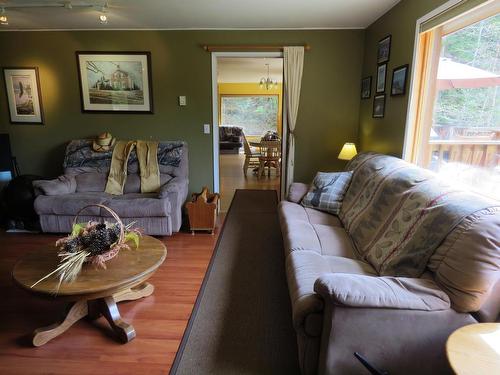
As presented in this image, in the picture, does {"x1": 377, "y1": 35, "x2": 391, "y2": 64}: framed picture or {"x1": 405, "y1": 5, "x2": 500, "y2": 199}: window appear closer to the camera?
{"x1": 405, "y1": 5, "x2": 500, "y2": 199}: window

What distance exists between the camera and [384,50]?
3270 mm

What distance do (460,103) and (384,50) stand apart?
1358 millimetres

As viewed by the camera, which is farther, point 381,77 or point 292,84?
point 292,84

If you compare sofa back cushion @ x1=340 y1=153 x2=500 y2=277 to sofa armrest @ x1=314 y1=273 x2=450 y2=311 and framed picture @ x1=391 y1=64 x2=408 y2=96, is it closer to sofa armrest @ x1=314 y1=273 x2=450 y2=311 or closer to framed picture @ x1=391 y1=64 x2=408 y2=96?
sofa armrest @ x1=314 y1=273 x2=450 y2=311

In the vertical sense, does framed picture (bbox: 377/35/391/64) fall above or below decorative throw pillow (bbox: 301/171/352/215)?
above

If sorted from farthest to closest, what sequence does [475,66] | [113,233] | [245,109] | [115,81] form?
[245,109], [115,81], [475,66], [113,233]

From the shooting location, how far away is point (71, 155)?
3.93 meters

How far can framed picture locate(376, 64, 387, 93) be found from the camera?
10.8ft

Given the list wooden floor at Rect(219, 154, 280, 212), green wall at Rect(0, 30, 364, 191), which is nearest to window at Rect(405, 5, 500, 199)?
green wall at Rect(0, 30, 364, 191)

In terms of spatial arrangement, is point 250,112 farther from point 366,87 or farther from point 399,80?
point 399,80

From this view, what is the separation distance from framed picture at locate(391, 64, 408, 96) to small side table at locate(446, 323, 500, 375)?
220 cm

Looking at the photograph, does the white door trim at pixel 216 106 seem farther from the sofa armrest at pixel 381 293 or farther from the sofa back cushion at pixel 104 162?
the sofa armrest at pixel 381 293

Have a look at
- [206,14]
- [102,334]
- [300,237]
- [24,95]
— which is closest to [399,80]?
[300,237]

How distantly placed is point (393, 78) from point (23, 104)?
449 centimetres
